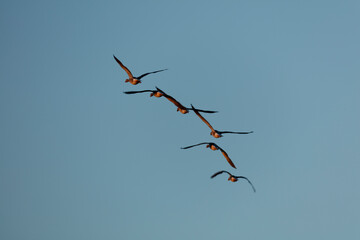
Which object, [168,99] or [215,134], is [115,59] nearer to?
[168,99]

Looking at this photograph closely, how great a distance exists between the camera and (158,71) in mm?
61438

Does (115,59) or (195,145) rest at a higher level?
(115,59)

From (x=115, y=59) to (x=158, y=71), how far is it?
7289 mm

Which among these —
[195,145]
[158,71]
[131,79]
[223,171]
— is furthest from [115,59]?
[223,171]

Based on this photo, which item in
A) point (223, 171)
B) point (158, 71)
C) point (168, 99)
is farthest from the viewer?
point (223, 171)

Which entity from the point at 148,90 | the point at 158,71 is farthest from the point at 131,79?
the point at 158,71

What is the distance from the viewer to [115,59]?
220ft

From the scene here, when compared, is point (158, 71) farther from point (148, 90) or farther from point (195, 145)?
point (195, 145)

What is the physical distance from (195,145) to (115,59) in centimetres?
1185

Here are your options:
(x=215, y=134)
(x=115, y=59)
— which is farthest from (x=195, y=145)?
(x=115, y=59)

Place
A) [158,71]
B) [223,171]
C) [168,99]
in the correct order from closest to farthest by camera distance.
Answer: [158,71] → [168,99] → [223,171]

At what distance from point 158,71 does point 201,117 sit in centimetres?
872

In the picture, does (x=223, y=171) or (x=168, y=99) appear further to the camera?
(x=223, y=171)

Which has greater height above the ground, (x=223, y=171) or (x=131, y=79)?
(x=131, y=79)
